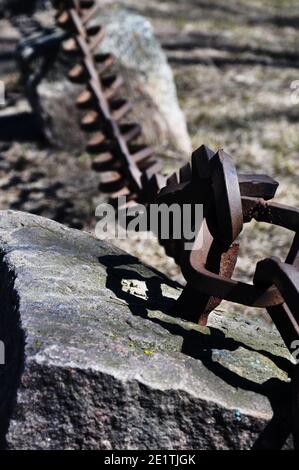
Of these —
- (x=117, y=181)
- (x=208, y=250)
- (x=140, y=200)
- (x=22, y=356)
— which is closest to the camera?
(x=22, y=356)

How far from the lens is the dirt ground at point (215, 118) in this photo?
14.4 feet

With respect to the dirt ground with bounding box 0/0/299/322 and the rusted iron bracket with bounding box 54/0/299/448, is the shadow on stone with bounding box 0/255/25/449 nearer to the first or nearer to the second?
the rusted iron bracket with bounding box 54/0/299/448

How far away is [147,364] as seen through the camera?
163 centimetres

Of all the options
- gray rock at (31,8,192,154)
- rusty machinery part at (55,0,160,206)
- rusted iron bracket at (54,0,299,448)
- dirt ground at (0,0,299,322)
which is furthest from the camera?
gray rock at (31,8,192,154)

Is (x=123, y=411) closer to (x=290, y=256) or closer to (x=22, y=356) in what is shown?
(x=22, y=356)

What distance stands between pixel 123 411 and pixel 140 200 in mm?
1661

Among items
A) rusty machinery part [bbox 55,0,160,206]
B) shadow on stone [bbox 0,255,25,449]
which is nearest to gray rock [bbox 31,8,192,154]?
rusty machinery part [bbox 55,0,160,206]

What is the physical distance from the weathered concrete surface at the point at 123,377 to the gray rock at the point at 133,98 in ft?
→ 10.9

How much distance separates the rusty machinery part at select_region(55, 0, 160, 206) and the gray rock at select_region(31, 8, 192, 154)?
55 centimetres

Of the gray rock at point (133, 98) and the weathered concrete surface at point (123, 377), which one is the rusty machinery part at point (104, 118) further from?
the weathered concrete surface at point (123, 377)

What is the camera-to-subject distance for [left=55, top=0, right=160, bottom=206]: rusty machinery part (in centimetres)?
340

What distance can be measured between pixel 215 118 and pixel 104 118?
1.96 meters

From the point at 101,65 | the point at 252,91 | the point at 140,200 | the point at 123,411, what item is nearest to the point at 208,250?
the point at 123,411

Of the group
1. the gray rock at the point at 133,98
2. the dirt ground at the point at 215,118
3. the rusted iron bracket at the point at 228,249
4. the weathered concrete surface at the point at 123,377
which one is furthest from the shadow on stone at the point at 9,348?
the gray rock at the point at 133,98
